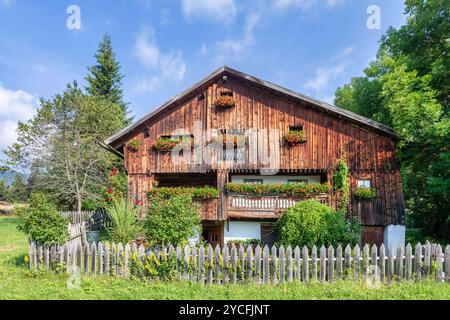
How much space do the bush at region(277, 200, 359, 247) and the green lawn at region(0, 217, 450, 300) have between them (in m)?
3.33

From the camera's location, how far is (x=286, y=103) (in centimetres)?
1525

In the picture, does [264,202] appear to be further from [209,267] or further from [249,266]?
[209,267]

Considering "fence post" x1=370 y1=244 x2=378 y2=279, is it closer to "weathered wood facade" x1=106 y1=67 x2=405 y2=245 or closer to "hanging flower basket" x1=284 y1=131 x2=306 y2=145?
"weathered wood facade" x1=106 y1=67 x2=405 y2=245

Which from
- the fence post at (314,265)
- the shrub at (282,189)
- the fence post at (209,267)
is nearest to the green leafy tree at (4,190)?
the shrub at (282,189)

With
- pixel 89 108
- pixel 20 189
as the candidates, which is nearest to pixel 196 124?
pixel 89 108

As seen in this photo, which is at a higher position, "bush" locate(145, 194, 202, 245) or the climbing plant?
the climbing plant

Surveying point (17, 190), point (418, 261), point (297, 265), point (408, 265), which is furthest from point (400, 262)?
point (17, 190)

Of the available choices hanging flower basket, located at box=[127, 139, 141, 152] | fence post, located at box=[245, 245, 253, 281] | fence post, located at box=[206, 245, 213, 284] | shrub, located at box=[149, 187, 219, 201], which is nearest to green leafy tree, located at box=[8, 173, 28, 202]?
hanging flower basket, located at box=[127, 139, 141, 152]

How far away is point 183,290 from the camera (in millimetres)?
6957

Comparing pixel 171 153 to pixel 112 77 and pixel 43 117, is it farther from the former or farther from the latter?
pixel 112 77

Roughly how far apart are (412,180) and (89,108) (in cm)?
2617

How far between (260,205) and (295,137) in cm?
423

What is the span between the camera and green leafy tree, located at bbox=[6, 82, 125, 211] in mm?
22766

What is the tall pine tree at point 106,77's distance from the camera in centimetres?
3481
